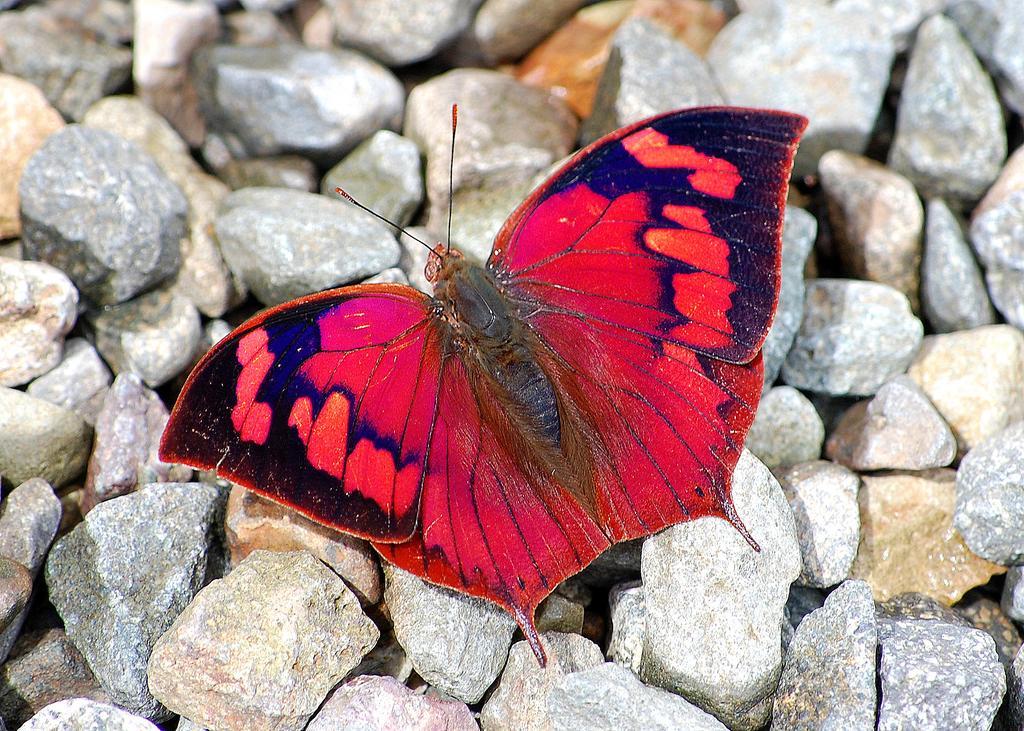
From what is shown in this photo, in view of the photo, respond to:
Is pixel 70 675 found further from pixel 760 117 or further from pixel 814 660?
pixel 760 117

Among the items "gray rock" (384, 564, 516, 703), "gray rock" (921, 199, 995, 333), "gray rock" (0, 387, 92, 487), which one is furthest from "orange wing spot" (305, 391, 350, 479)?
"gray rock" (921, 199, 995, 333)

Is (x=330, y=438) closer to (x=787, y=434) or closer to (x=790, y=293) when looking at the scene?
(x=787, y=434)

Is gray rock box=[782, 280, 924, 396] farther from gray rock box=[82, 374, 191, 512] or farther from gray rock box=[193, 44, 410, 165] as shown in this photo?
gray rock box=[82, 374, 191, 512]

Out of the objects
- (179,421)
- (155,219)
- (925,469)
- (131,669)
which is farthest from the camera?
(155,219)

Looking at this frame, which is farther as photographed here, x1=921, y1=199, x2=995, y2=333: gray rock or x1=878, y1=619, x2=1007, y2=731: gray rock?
x1=921, y1=199, x2=995, y2=333: gray rock

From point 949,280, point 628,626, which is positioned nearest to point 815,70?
point 949,280

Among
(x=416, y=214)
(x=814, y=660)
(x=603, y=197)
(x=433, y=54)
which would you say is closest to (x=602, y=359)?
(x=603, y=197)

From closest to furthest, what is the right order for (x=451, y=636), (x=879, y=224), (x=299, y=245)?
(x=451, y=636), (x=299, y=245), (x=879, y=224)
